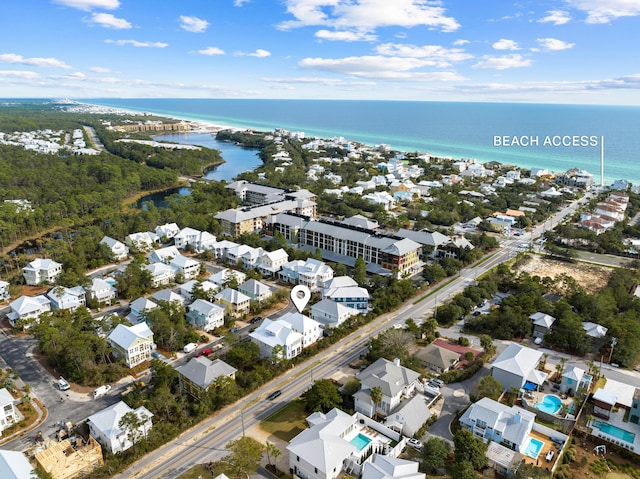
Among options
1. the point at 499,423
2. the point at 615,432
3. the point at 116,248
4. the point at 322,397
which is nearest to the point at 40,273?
the point at 116,248

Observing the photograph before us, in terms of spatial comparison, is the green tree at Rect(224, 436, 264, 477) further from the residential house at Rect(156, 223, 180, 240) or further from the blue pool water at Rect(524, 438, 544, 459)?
the residential house at Rect(156, 223, 180, 240)

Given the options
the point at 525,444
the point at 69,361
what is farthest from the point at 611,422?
the point at 69,361

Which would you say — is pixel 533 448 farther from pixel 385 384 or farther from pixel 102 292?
pixel 102 292

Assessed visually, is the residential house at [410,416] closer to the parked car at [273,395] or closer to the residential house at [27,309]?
the parked car at [273,395]

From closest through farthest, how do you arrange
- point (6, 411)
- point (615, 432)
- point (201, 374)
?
1. point (615, 432)
2. point (6, 411)
3. point (201, 374)

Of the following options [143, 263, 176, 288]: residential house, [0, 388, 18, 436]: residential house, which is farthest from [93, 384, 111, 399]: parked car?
[143, 263, 176, 288]: residential house

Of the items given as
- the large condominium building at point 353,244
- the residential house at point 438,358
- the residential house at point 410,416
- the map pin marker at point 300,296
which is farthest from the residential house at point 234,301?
the residential house at point 410,416

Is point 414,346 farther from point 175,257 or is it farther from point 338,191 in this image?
point 338,191
